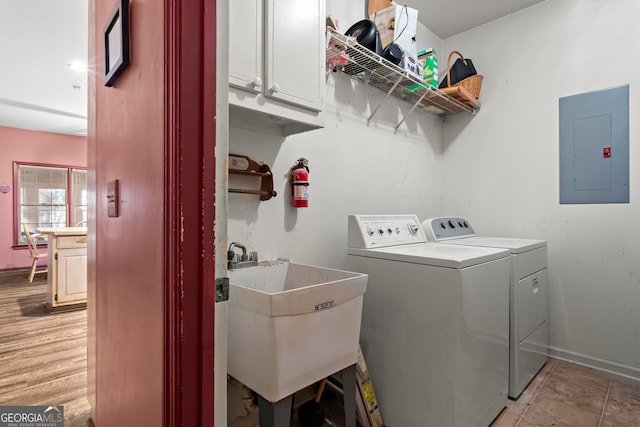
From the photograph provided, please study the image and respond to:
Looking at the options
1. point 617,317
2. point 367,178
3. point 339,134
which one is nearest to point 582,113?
point 617,317

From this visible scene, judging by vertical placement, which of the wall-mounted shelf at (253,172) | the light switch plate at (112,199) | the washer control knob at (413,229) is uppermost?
the wall-mounted shelf at (253,172)

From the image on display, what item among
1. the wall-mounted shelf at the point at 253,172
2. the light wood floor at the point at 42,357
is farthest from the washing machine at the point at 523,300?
the light wood floor at the point at 42,357

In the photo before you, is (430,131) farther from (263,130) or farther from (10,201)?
(10,201)

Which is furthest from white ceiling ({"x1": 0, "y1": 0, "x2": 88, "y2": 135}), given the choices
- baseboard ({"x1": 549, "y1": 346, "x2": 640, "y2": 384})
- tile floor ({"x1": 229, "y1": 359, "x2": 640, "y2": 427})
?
baseboard ({"x1": 549, "y1": 346, "x2": 640, "y2": 384})

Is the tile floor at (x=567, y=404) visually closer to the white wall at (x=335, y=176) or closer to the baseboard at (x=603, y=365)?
the baseboard at (x=603, y=365)

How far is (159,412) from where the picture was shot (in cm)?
82

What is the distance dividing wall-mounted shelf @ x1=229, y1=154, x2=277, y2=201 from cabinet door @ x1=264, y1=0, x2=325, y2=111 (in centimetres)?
36

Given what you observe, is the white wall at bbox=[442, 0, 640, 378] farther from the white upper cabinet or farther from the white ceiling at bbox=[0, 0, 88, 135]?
the white ceiling at bbox=[0, 0, 88, 135]

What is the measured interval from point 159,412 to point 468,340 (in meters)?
1.22

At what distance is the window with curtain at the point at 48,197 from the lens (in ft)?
20.1

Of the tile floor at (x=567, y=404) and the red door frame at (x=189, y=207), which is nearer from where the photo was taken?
the red door frame at (x=189, y=207)

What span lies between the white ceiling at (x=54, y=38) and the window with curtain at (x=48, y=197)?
1525 mm

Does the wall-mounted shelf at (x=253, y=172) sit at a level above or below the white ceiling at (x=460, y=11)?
below

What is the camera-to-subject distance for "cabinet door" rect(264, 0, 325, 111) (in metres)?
1.31
